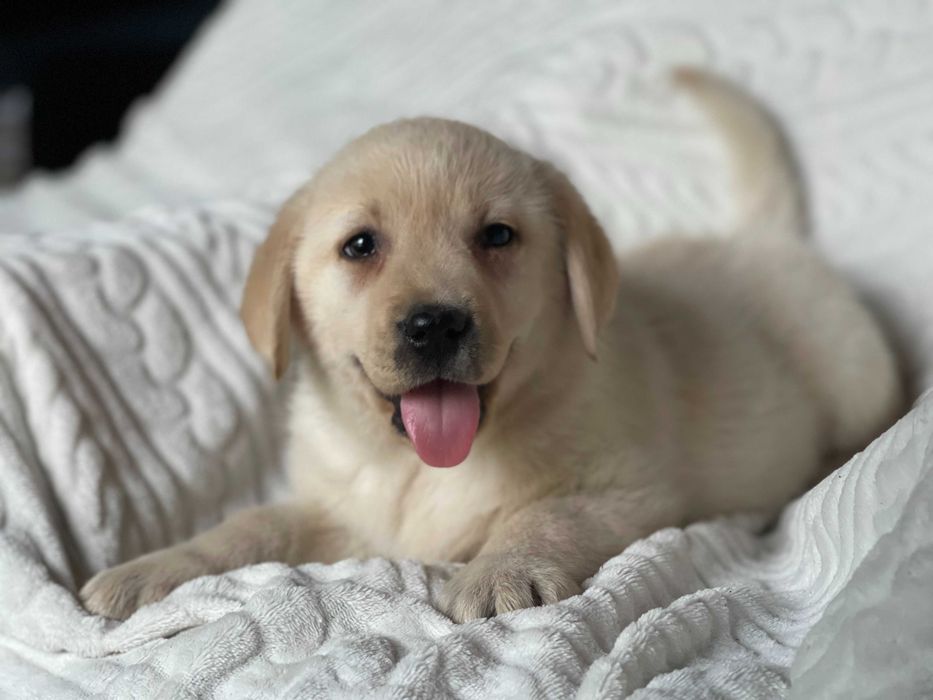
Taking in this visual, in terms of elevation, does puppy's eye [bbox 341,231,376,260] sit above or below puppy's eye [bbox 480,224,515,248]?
below

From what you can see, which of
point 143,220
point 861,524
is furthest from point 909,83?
point 143,220

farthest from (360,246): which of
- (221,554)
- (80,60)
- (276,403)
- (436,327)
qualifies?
(80,60)

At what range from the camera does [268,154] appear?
10.9 ft

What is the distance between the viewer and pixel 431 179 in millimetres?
1612

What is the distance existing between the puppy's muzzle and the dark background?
4.07 m

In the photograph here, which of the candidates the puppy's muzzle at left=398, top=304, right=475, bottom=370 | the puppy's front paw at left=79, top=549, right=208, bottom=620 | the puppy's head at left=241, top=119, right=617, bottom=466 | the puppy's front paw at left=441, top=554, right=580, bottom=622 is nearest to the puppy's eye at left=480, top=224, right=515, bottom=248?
the puppy's head at left=241, top=119, right=617, bottom=466

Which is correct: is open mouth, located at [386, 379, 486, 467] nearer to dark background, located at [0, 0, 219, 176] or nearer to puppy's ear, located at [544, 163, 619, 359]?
puppy's ear, located at [544, 163, 619, 359]

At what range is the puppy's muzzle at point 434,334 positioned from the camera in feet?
4.73

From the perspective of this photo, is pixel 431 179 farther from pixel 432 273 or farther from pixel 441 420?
pixel 441 420

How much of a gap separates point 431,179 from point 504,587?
667 mm

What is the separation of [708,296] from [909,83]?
767mm

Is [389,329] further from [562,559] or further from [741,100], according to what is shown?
[741,100]

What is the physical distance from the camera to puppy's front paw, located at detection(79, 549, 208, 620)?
153 centimetres

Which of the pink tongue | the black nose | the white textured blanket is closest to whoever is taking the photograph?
the white textured blanket
